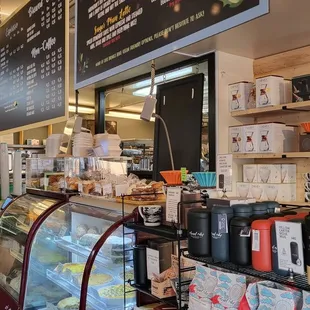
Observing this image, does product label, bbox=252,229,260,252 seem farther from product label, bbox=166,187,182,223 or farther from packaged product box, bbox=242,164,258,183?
packaged product box, bbox=242,164,258,183

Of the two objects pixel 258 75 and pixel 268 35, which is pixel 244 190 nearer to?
pixel 258 75

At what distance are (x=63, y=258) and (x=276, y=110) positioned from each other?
1888mm

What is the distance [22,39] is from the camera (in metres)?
3.37

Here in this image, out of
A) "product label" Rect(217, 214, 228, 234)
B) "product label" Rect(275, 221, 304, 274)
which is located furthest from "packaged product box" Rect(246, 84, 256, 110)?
"product label" Rect(275, 221, 304, 274)

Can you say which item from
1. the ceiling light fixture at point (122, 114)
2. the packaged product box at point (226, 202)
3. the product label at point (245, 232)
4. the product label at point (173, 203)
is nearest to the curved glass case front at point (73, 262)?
the product label at point (173, 203)

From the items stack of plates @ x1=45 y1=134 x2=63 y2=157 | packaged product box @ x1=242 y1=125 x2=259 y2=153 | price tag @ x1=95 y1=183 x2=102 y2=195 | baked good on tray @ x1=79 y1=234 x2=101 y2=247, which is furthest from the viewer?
stack of plates @ x1=45 y1=134 x2=63 y2=157

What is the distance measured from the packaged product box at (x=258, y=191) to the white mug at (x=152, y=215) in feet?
4.18

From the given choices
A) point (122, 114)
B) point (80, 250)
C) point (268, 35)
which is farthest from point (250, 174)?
point (122, 114)

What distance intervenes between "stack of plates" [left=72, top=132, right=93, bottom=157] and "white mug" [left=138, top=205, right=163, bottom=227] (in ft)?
4.26

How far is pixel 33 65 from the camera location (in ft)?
10.6

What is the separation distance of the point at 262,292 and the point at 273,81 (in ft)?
5.99

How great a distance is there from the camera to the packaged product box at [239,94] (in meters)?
2.86

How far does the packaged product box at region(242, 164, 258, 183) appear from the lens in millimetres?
2876

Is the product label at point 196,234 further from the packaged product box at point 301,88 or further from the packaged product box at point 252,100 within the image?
the packaged product box at point 252,100
